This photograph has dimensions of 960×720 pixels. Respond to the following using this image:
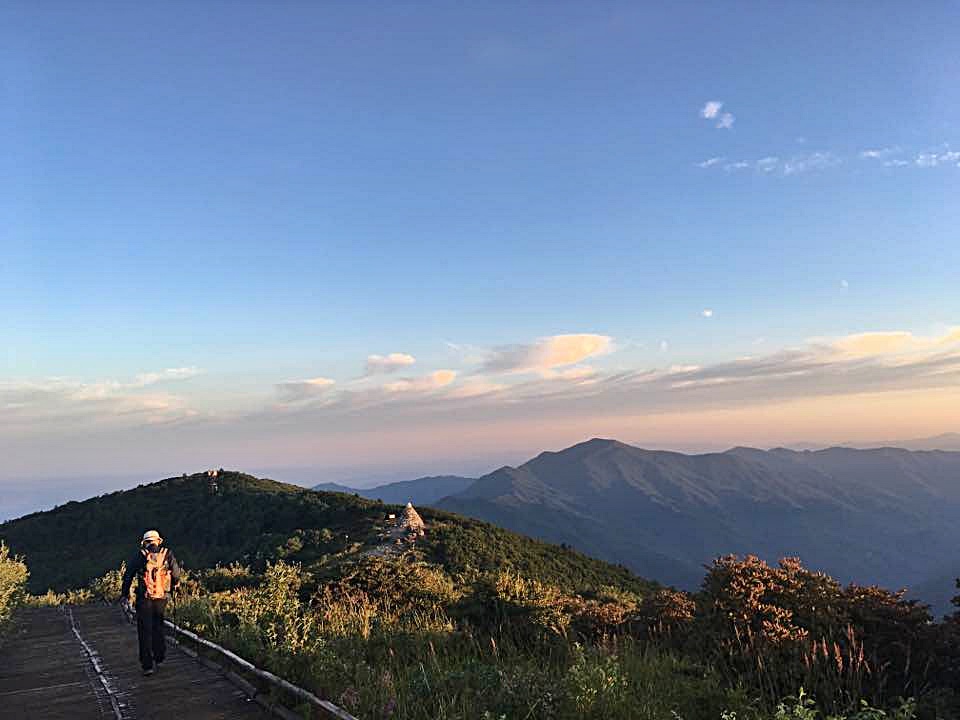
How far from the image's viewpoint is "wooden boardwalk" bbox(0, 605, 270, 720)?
807cm

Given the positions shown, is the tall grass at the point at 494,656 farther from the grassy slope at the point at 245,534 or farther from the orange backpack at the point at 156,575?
the grassy slope at the point at 245,534

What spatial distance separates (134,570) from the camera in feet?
35.3

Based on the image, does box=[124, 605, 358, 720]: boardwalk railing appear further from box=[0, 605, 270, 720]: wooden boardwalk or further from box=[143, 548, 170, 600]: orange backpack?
box=[143, 548, 170, 600]: orange backpack

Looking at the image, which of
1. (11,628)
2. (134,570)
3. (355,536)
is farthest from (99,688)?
(355,536)

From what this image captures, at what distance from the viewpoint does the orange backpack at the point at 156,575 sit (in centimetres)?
1059

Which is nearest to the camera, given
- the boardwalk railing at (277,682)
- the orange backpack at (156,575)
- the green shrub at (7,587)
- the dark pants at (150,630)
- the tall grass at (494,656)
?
the tall grass at (494,656)

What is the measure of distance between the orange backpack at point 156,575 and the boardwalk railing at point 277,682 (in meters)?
1.26

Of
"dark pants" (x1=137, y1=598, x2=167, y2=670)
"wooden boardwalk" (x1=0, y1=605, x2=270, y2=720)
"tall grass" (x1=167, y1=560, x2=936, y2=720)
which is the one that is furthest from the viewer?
"dark pants" (x1=137, y1=598, x2=167, y2=670)

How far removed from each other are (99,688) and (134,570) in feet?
5.94

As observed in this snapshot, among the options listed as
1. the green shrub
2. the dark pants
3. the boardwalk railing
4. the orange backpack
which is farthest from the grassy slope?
the orange backpack

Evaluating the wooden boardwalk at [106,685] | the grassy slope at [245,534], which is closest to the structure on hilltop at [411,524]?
the grassy slope at [245,534]

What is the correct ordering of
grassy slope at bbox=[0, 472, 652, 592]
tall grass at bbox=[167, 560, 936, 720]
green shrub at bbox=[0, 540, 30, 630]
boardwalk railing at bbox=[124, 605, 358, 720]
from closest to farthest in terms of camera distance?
tall grass at bbox=[167, 560, 936, 720] < boardwalk railing at bbox=[124, 605, 358, 720] < green shrub at bbox=[0, 540, 30, 630] < grassy slope at bbox=[0, 472, 652, 592]

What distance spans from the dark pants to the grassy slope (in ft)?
85.9

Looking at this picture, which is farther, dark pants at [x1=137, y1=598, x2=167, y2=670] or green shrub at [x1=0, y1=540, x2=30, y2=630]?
green shrub at [x1=0, y1=540, x2=30, y2=630]
